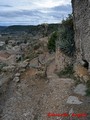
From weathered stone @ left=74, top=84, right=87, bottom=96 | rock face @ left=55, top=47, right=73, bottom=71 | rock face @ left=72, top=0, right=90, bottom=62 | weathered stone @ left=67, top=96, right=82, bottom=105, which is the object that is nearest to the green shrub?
rock face @ left=55, top=47, right=73, bottom=71

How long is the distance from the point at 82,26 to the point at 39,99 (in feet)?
12.5

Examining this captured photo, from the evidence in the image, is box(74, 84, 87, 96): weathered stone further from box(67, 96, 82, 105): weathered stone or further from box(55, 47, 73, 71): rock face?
box(55, 47, 73, 71): rock face

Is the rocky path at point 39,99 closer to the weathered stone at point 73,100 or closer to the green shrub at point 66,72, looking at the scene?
the weathered stone at point 73,100

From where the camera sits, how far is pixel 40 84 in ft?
43.2

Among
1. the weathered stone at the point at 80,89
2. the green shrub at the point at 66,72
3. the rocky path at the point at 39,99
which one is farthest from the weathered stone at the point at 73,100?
the green shrub at the point at 66,72

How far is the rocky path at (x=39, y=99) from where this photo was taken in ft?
32.0

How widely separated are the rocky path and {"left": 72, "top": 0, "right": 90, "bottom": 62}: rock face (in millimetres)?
1548

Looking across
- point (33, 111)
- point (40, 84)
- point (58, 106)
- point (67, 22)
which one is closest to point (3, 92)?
point (40, 84)

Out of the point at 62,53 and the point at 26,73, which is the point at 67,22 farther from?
the point at 26,73

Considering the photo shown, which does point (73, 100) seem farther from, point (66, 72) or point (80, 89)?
Result: point (66, 72)

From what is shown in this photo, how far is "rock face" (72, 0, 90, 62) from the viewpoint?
11344 millimetres

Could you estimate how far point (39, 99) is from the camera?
37.7 ft

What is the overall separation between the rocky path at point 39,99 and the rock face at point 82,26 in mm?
1548

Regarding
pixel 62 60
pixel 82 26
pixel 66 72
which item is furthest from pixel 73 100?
pixel 62 60
